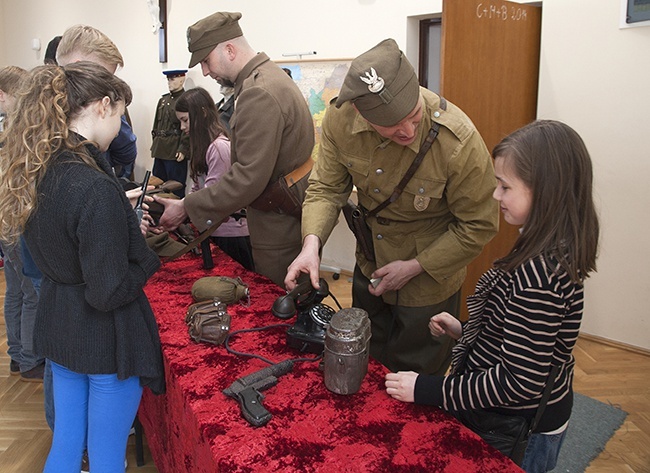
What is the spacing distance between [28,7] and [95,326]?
29.2ft

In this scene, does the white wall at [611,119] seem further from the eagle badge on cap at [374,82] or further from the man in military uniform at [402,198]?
the eagle badge on cap at [374,82]

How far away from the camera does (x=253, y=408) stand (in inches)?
51.9

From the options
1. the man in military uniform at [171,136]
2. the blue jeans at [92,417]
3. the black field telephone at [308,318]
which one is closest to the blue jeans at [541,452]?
the black field telephone at [308,318]

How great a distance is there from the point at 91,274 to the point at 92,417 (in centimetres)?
48

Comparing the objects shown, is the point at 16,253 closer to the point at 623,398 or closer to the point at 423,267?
the point at 423,267

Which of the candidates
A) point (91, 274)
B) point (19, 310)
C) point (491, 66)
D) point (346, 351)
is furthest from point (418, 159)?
point (19, 310)

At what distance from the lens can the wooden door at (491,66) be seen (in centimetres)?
297

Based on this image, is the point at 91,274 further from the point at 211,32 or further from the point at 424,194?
the point at 211,32

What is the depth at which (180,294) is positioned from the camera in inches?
84.7

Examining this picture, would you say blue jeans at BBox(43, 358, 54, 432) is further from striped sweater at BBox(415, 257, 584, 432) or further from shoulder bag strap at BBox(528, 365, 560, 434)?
shoulder bag strap at BBox(528, 365, 560, 434)

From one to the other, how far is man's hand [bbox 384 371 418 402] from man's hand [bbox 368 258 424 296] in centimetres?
55

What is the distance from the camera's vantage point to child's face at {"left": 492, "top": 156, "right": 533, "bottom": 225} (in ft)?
4.08

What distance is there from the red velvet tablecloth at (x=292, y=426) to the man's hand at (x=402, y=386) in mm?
25

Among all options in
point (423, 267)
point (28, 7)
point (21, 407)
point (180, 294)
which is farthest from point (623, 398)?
point (28, 7)
